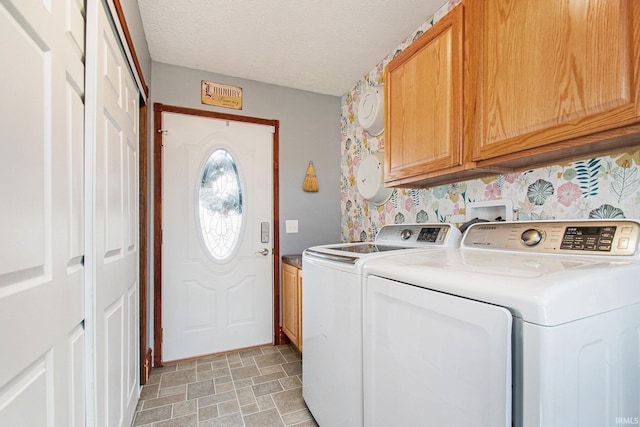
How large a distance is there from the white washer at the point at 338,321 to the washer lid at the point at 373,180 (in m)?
0.53

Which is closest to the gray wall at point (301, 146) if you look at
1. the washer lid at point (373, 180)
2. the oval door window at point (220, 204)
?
the oval door window at point (220, 204)

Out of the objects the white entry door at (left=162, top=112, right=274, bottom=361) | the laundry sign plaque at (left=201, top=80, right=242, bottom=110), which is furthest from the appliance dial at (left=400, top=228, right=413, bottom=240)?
the laundry sign plaque at (left=201, top=80, right=242, bottom=110)

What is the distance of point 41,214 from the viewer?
2.36 ft

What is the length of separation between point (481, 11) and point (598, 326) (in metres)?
1.27

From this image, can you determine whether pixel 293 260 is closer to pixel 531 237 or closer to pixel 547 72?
pixel 531 237

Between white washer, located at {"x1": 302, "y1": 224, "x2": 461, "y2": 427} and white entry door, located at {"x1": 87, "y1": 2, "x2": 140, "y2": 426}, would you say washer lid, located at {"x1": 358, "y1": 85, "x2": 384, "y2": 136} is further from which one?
white entry door, located at {"x1": 87, "y1": 2, "x2": 140, "y2": 426}

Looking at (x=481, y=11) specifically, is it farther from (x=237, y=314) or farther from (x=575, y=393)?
(x=237, y=314)

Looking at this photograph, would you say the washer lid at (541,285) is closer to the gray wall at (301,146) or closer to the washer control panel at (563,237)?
the washer control panel at (563,237)

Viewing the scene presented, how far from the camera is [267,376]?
7.02 ft

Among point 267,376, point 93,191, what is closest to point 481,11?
point 93,191

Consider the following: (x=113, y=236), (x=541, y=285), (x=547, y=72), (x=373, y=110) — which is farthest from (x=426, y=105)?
(x=113, y=236)

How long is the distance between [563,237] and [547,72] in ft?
1.97

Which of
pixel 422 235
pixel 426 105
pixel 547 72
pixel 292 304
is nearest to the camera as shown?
pixel 547 72

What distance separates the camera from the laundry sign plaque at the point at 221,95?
2490 mm
